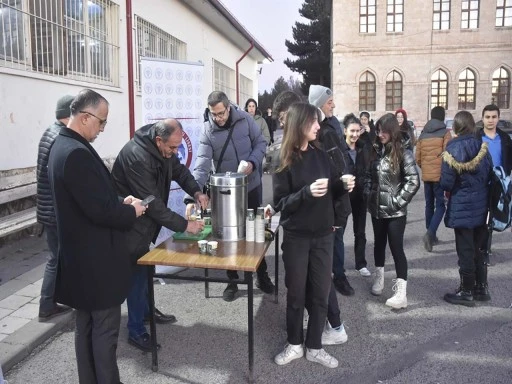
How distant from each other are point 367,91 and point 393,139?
3431 centimetres

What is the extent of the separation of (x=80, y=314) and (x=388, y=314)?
273cm

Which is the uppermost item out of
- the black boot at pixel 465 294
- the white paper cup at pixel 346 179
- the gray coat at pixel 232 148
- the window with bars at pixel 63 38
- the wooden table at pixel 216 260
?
the window with bars at pixel 63 38

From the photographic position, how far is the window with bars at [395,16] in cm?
3609

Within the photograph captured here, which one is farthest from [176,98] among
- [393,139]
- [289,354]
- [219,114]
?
[289,354]

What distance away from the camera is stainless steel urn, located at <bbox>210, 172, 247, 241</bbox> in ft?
11.6

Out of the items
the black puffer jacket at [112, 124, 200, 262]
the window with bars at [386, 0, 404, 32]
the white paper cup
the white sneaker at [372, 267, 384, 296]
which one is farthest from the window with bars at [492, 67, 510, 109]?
the black puffer jacket at [112, 124, 200, 262]

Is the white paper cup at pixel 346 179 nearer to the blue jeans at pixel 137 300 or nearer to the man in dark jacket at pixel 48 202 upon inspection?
the blue jeans at pixel 137 300

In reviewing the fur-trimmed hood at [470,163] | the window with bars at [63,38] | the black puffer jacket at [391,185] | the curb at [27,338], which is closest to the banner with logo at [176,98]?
the curb at [27,338]

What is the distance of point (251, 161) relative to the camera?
4586 mm

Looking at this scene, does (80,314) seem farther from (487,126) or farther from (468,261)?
(487,126)

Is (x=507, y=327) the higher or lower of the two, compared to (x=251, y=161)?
lower

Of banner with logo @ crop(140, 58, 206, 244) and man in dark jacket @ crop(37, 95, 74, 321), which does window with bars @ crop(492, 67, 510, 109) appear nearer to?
Answer: banner with logo @ crop(140, 58, 206, 244)

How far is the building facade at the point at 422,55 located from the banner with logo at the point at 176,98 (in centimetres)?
3251

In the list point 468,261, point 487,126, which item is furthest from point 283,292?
point 487,126
